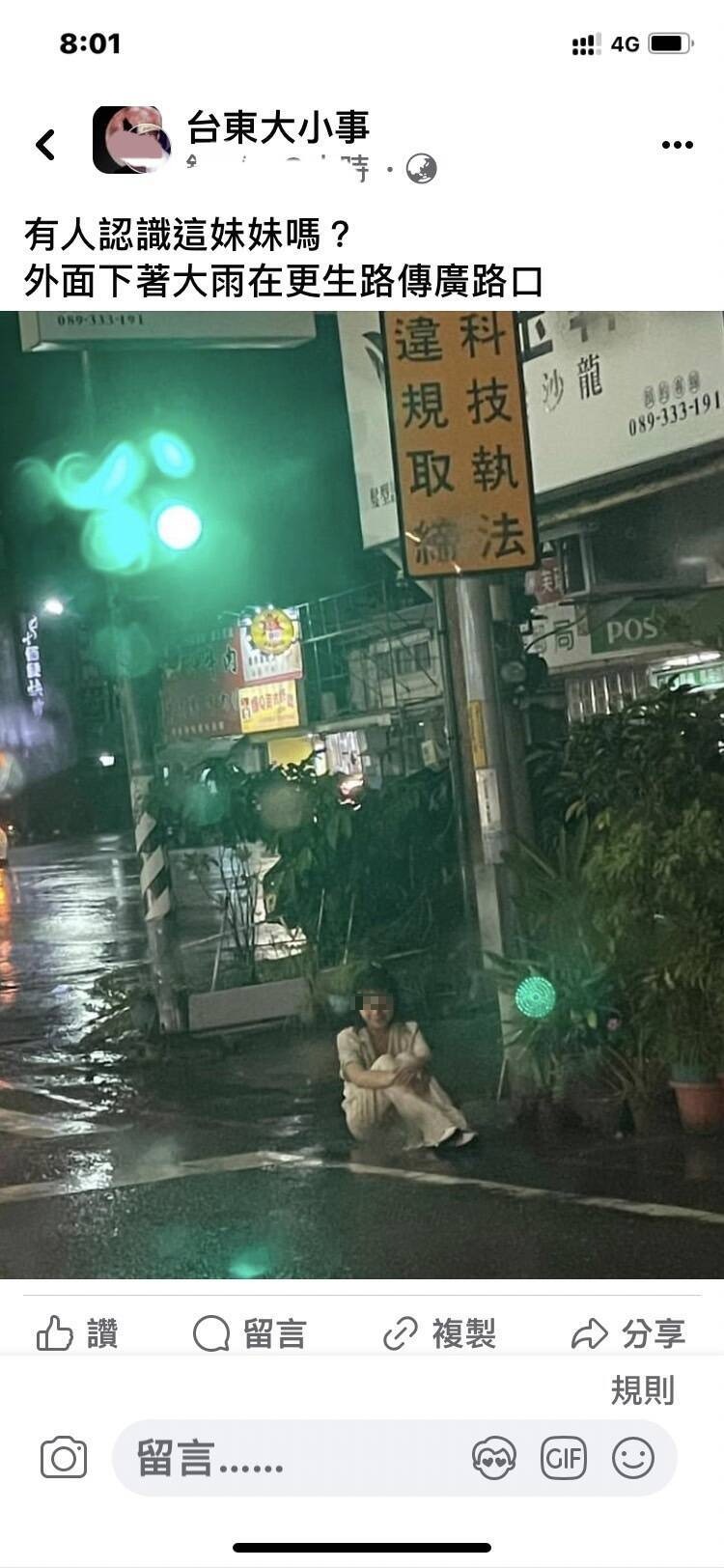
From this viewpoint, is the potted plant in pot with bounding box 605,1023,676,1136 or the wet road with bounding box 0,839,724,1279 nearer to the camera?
the wet road with bounding box 0,839,724,1279

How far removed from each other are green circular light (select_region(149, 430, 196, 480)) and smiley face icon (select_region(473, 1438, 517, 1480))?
1.11 m

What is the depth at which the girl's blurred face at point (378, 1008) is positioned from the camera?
321 centimetres

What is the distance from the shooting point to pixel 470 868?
414 cm

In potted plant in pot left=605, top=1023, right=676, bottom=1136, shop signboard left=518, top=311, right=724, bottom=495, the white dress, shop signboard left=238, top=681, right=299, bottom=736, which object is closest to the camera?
shop signboard left=518, top=311, right=724, bottom=495

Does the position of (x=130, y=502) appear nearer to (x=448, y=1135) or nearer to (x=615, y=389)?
(x=615, y=389)

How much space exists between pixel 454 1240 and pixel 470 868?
2229mm

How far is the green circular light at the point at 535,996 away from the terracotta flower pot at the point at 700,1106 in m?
0.29

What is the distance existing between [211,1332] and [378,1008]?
194cm

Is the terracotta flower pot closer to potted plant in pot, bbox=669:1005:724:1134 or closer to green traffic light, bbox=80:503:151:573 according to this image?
potted plant in pot, bbox=669:1005:724:1134

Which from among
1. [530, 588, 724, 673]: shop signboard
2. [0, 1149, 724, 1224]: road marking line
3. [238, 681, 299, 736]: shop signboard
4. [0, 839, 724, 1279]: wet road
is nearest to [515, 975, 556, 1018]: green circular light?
[0, 839, 724, 1279]: wet road

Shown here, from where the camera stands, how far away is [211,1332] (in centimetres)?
128

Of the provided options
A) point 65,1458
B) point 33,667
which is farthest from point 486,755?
point 65,1458
